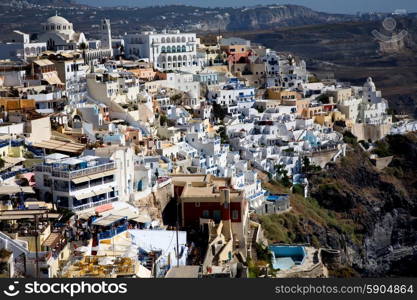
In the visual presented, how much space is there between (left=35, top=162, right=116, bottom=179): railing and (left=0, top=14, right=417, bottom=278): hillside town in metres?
0.02

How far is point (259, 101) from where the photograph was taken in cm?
3475

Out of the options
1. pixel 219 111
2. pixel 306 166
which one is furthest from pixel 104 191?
pixel 219 111

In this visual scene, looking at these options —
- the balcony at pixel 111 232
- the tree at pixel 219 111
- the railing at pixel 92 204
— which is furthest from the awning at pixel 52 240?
the tree at pixel 219 111

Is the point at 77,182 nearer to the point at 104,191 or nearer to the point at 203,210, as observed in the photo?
the point at 104,191

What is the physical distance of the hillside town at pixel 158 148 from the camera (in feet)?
50.9

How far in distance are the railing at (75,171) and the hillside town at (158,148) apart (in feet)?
0.08

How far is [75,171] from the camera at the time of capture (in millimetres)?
17047

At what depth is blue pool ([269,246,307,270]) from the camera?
19891mm

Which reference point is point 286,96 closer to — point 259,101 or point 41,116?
point 259,101

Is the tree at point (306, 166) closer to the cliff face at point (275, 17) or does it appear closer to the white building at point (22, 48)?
the white building at point (22, 48)

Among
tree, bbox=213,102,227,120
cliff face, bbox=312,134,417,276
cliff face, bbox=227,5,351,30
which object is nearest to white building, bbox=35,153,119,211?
cliff face, bbox=312,134,417,276

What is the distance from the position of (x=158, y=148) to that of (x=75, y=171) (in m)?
6.86

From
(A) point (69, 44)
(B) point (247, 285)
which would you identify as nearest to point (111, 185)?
(B) point (247, 285)

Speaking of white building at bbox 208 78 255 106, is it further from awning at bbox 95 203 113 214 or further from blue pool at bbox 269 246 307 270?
awning at bbox 95 203 113 214
